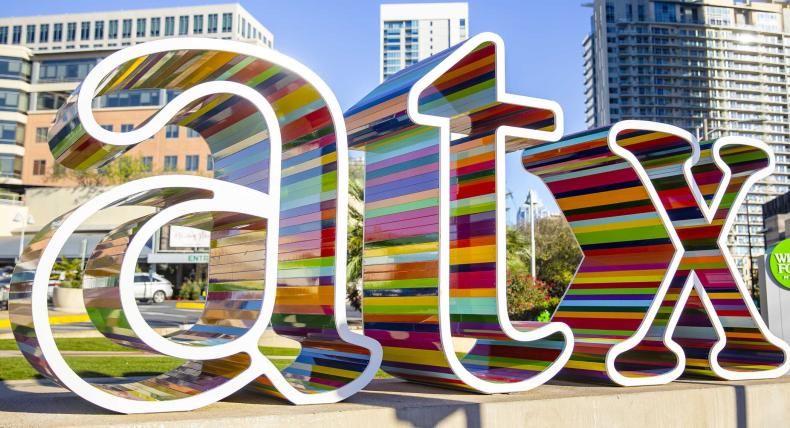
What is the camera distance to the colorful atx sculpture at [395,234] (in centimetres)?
498

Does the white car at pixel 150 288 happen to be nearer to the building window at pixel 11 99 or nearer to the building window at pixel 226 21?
the building window at pixel 11 99

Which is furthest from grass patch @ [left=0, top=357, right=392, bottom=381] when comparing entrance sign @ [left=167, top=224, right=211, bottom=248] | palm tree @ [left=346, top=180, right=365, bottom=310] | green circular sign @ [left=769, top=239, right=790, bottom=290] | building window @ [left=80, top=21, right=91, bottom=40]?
building window @ [left=80, top=21, right=91, bottom=40]

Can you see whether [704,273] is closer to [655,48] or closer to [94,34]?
[94,34]

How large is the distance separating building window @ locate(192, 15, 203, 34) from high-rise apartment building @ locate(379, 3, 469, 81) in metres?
91.8

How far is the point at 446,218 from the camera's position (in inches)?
237

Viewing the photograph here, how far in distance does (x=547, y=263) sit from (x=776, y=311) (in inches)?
913

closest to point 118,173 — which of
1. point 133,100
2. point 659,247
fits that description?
point 133,100

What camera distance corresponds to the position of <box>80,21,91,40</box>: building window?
92.1 metres

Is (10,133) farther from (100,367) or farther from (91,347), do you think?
(100,367)

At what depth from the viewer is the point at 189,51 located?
5.20 metres

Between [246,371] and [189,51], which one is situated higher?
[189,51]

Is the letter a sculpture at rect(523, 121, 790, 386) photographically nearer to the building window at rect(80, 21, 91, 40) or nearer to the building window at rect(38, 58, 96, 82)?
the building window at rect(38, 58, 96, 82)

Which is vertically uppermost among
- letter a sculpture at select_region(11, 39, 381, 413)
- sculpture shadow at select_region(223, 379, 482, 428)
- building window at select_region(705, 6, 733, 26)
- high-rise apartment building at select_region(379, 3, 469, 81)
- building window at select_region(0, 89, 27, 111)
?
high-rise apartment building at select_region(379, 3, 469, 81)

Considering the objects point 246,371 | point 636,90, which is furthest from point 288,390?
point 636,90
